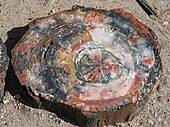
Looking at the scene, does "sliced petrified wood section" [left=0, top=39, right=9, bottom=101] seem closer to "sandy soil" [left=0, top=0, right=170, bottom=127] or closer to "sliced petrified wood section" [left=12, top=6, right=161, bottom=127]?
"sliced petrified wood section" [left=12, top=6, right=161, bottom=127]

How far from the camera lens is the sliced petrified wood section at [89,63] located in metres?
4.56

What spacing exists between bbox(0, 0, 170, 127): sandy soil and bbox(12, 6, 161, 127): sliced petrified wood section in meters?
0.18

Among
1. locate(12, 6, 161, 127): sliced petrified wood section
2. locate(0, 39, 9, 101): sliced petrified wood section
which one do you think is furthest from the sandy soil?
locate(0, 39, 9, 101): sliced petrified wood section

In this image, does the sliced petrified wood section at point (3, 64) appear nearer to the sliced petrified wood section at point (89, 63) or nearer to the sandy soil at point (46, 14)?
the sliced petrified wood section at point (89, 63)

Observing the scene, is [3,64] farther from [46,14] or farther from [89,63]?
[46,14]

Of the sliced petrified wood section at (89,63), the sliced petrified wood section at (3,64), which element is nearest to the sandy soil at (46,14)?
the sliced petrified wood section at (89,63)

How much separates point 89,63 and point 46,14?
1048 mm

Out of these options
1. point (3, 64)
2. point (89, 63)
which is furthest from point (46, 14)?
point (3, 64)

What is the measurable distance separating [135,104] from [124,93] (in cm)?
14

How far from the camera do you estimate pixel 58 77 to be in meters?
4.69

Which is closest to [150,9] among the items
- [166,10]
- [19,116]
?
[166,10]

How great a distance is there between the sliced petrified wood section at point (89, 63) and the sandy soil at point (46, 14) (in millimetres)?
185

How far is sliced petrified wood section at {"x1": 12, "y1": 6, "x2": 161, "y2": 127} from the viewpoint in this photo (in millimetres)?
4562

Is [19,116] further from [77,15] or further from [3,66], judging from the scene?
[77,15]
